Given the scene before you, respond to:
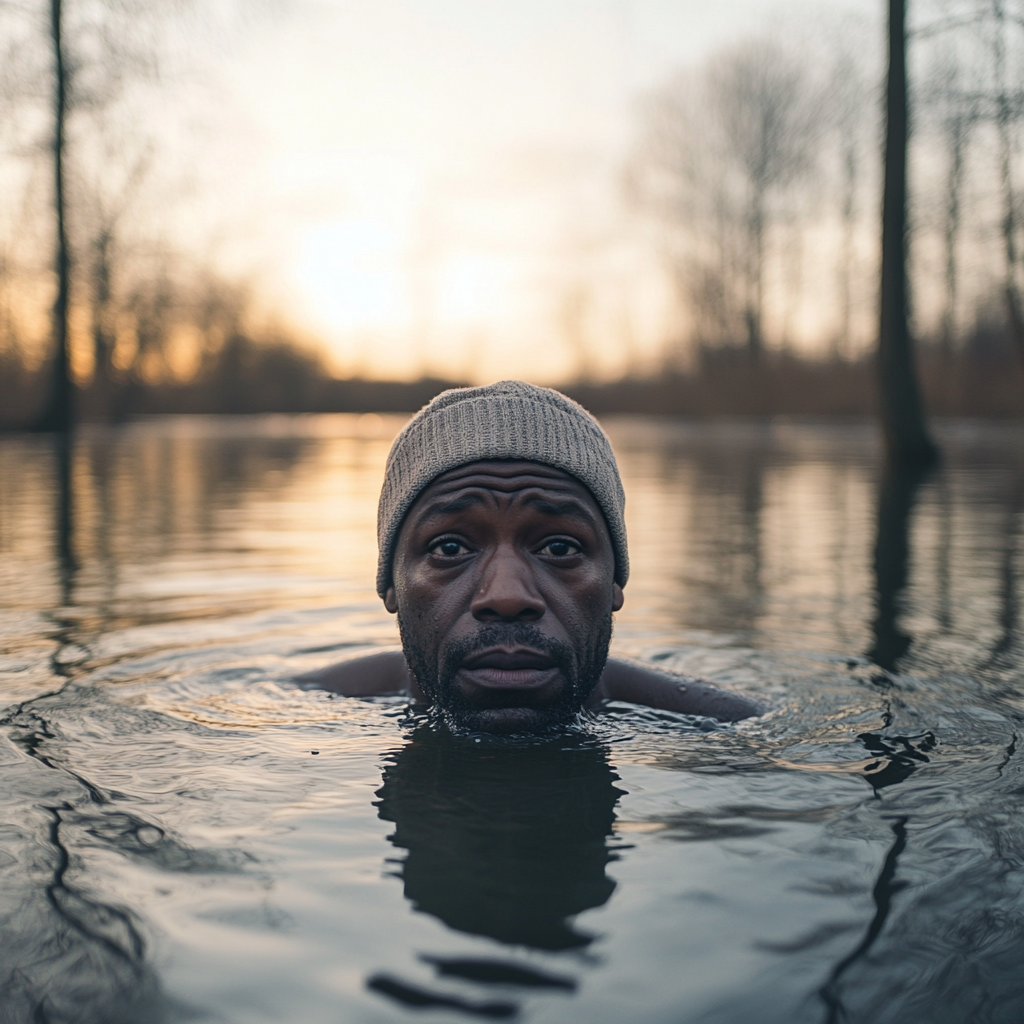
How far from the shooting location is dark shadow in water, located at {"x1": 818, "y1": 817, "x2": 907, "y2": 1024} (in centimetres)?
143

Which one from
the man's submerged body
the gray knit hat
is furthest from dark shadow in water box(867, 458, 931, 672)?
the man's submerged body

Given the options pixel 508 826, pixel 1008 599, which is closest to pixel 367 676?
pixel 508 826

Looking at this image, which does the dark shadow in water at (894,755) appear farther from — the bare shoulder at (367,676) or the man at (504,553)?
the bare shoulder at (367,676)

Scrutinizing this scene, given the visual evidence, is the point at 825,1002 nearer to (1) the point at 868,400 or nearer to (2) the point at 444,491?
(2) the point at 444,491

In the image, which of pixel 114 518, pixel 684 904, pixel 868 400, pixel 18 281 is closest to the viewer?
pixel 684 904

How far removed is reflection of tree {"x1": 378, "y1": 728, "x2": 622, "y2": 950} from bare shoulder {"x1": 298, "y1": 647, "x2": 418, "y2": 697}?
2.12 feet

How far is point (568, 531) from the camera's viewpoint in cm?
273

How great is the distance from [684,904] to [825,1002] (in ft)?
1.08

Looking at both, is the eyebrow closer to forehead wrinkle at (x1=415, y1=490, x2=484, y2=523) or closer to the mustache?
forehead wrinkle at (x1=415, y1=490, x2=484, y2=523)

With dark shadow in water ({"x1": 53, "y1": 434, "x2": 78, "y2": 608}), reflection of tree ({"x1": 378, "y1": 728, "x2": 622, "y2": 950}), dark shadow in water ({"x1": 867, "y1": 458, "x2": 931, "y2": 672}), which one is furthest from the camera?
dark shadow in water ({"x1": 53, "y1": 434, "x2": 78, "y2": 608})

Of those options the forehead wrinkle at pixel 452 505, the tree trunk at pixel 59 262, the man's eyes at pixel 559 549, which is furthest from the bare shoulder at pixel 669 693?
the tree trunk at pixel 59 262

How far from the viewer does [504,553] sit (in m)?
2.65

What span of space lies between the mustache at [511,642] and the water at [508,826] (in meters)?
0.26

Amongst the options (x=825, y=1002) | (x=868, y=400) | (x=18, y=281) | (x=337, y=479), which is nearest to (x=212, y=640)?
Result: (x=825, y=1002)
